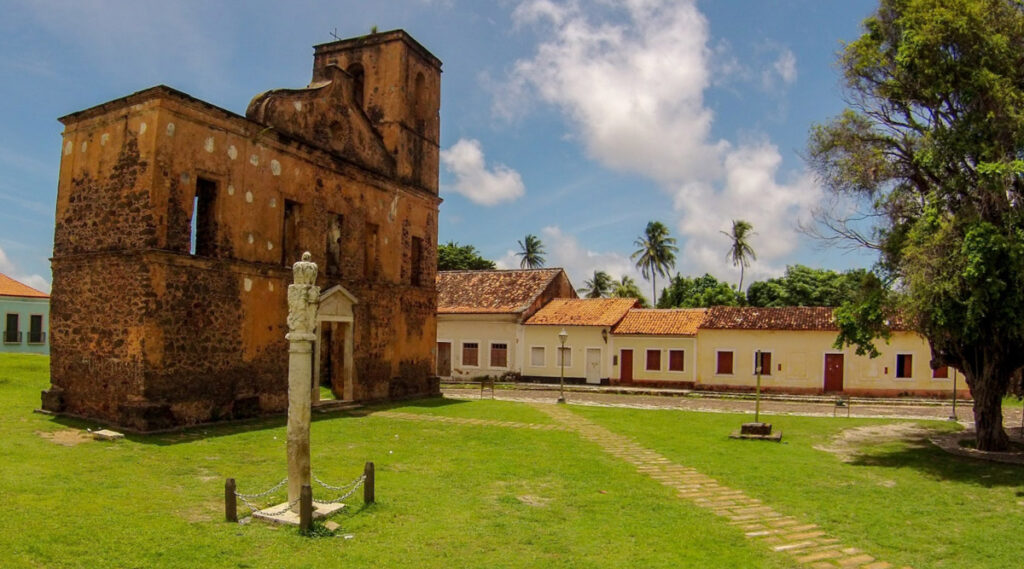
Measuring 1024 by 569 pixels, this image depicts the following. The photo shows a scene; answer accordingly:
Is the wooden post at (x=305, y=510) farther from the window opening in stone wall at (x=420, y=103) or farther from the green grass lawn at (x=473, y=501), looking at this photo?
the window opening in stone wall at (x=420, y=103)

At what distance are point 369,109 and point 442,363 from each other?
53.8 feet

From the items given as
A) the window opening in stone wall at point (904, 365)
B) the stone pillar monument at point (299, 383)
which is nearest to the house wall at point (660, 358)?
the window opening in stone wall at point (904, 365)

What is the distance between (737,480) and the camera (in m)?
10.7

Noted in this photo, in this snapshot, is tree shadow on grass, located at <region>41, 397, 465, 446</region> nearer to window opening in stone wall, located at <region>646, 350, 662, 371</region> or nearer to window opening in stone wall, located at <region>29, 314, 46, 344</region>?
window opening in stone wall, located at <region>646, 350, 662, 371</region>

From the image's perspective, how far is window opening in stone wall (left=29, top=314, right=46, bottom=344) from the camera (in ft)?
115

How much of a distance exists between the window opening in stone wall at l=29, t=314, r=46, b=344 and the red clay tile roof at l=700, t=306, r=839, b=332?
32103 millimetres

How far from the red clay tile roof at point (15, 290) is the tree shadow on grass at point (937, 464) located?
37.3 m

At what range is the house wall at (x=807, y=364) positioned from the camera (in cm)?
2758

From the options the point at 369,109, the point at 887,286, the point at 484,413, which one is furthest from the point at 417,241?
the point at 887,286

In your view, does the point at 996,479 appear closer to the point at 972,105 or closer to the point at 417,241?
the point at 972,105

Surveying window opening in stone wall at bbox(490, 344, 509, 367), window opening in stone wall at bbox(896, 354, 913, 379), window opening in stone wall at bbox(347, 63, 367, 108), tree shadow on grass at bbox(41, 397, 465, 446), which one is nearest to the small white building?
window opening in stone wall at bbox(490, 344, 509, 367)

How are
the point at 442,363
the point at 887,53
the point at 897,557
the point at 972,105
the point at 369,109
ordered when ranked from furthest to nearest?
the point at 442,363 < the point at 369,109 < the point at 887,53 < the point at 972,105 < the point at 897,557

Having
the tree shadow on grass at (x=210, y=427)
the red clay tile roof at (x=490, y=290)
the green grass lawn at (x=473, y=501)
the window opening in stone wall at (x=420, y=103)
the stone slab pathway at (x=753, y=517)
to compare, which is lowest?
the stone slab pathway at (x=753, y=517)

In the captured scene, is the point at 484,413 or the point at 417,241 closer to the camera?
the point at 484,413
